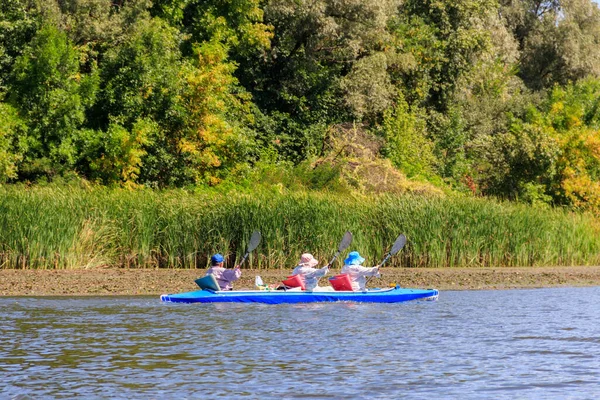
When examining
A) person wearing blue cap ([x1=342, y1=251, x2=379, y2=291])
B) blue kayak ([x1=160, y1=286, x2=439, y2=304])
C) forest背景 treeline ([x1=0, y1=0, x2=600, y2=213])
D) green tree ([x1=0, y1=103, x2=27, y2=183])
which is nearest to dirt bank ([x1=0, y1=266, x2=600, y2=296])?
blue kayak ([x1=160, y1=286, x2=439, y2=304])

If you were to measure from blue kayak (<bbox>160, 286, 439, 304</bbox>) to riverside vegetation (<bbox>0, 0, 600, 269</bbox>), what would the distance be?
6.49 m

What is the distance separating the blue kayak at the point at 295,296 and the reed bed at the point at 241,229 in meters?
6.40

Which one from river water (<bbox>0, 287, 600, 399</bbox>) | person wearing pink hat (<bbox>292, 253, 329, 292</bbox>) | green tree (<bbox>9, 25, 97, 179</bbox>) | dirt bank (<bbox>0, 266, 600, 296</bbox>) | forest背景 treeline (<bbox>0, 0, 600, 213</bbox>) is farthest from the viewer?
forest背景 treeline (<bbox>0, 0, 600, 213</bbox>)

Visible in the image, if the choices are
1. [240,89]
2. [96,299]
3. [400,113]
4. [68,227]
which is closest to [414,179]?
[400,113]

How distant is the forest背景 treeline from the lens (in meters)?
37.9

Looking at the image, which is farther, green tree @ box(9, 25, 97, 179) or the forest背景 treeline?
the forest背景 treeline

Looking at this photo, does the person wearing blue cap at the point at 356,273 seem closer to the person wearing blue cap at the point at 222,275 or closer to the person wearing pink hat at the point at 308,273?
the person wearing pink hat at the point at 308,273

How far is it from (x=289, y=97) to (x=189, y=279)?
1965cm

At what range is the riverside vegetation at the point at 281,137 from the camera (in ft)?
97.7

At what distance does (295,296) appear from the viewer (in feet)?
75.0

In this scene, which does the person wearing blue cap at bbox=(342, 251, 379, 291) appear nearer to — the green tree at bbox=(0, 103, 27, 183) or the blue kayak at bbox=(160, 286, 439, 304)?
the blue kayak at bbox=(160, 286, 439, 304)

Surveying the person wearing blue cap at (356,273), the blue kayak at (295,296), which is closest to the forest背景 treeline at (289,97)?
the blue kayak at (295,296)

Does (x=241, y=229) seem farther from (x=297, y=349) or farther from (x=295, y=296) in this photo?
(x=297, y=349)

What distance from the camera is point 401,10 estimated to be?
50.6 metres
